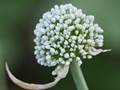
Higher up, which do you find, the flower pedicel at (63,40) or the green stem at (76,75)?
the flower pedicel at (63,40)

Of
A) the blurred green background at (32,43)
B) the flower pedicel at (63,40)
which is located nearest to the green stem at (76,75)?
the flower pedicel at (63,40)

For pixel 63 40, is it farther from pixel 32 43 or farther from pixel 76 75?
pixel 32 43

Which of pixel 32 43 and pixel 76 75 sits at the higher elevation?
pixel 32 43

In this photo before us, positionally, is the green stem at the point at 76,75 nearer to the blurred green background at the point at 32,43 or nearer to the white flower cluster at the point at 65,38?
the white flower cluster at the point at 65,38

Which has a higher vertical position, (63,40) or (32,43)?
(32,43)

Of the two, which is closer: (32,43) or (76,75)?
(76,75)

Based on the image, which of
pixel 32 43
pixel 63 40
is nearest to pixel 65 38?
pixel 63 40
